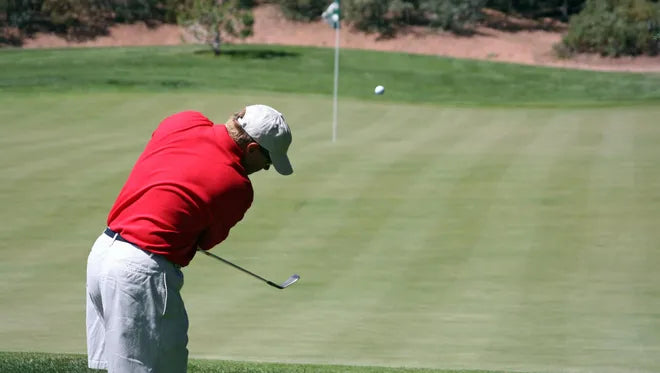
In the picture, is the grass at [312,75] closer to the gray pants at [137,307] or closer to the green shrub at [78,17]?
the green shrub at [78,17]

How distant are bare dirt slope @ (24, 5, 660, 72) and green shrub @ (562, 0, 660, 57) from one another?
413 mm

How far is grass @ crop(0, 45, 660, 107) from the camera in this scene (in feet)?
84.4

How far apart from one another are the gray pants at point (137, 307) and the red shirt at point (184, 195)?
0.20 ft

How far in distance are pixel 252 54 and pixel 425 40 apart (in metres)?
7.64

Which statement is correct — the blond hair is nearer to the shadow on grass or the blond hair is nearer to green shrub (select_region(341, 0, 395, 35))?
the shadow on grass

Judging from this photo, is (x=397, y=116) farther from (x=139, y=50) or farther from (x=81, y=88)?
(x=139, y=50)

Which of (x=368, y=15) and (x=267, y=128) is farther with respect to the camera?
(x=368, y=15)

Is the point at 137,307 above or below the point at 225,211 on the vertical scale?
below

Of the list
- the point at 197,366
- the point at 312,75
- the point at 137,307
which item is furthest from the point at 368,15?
the point at 137,307

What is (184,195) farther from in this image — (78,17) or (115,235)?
(78,17)

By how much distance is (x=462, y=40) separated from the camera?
37281 mm

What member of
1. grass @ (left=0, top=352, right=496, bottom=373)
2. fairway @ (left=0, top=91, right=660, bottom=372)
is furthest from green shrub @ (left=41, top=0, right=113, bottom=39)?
Result: grass @ (left=0, top=352, right=496, bottom=373)

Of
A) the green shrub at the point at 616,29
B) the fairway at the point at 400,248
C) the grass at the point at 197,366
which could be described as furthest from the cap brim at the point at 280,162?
the green shrub at the point at 616,29

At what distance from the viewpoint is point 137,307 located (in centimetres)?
356
